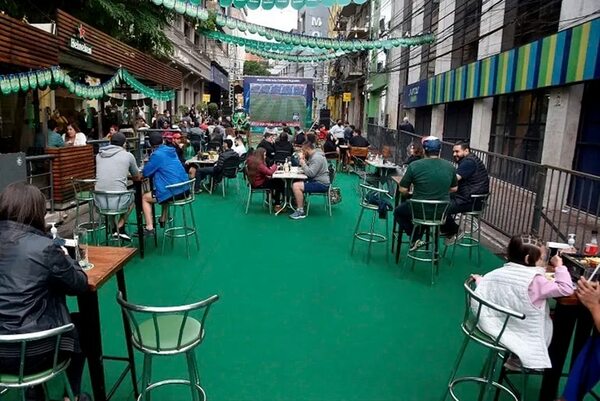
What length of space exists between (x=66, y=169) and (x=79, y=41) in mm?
2272

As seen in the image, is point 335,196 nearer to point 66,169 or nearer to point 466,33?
point 66,169

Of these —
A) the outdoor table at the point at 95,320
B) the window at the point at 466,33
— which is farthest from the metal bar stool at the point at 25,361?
the window at the point at 466,33

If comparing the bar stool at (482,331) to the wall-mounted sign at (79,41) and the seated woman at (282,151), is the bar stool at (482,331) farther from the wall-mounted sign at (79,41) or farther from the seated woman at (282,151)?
the seated woman at (282,151)

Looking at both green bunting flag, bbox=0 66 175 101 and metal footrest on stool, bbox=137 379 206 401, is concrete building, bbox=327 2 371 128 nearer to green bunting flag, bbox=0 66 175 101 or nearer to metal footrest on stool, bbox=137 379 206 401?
green bunting flag, bbox=0 66 175 101

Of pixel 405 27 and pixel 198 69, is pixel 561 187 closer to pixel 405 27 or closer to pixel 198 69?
pixel 405 27

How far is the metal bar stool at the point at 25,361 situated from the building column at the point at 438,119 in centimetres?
1649

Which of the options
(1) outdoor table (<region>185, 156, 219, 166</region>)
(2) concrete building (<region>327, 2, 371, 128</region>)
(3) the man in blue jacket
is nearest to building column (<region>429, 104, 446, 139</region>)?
(1) outdoor table (<region>185, 156, 219, 166</region>)

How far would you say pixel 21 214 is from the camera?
7.48ft

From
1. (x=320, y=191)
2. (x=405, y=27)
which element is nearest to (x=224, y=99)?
(x=405, y=27)

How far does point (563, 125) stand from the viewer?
9094 millimetres

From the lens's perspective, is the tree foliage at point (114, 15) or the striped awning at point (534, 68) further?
the tree foliage at point (114, 15)

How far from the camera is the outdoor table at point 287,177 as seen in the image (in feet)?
25.9

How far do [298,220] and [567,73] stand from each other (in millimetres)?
5877

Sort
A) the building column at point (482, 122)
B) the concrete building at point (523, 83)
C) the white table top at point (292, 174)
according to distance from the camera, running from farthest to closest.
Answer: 1. the building column at point (482, 122)
2. the concrete building at point (523, 83)
3. the white table top at point (292, 174)
